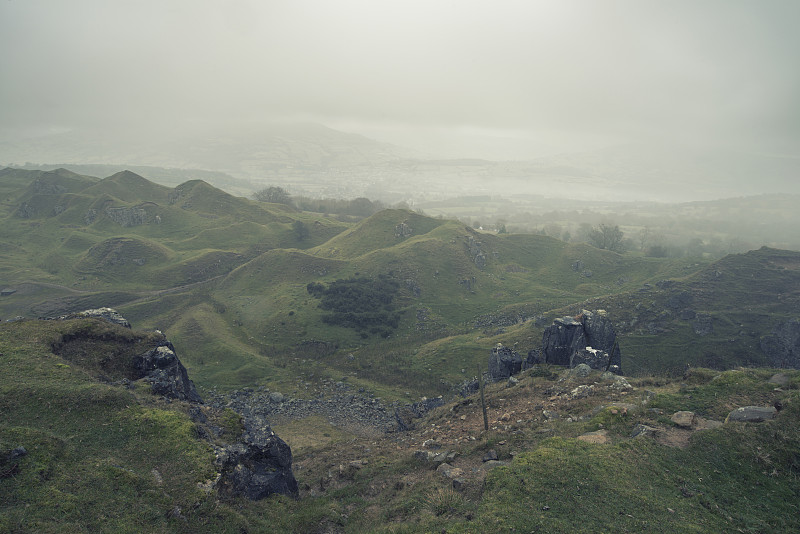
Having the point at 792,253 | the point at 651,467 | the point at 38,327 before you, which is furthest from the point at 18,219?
the point at 792,253

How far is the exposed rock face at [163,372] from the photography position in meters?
25.0

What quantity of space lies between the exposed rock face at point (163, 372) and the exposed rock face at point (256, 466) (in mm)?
6284

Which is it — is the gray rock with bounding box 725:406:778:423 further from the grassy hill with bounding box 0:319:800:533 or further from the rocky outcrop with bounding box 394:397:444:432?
the rocky outcrop with bounding box 394:397:444:432

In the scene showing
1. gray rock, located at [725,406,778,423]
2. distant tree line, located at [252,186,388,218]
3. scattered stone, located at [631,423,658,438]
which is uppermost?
distant tree line, located at [252,186,388,218]

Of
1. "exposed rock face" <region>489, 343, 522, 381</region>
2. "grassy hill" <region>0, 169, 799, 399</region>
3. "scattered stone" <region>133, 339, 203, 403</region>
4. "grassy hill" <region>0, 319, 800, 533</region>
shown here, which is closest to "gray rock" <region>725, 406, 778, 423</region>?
"grassy hill" <region>0, 319, 800, 533</region>

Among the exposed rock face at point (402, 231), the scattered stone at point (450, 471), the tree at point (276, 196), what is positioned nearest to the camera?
the scattered stone at point (450, 471)

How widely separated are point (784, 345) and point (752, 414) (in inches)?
1749

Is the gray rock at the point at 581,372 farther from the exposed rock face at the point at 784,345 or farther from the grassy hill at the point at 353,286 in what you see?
the exposed rock face at the point at 784,345

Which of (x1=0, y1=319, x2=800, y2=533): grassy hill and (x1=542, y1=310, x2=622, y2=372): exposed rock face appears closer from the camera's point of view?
(x1=0, y1=319, x2=800, y2=533): grassy hill

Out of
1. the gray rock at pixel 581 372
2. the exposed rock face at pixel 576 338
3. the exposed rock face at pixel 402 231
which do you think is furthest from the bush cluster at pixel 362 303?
the gray rock at pixel 581 372

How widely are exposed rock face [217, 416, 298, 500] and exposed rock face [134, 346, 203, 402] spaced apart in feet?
20.6

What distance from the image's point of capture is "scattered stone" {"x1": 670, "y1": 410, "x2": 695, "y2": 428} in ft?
63.7

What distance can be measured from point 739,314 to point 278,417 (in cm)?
6974

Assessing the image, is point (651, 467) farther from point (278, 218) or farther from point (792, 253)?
point (278, 218)
